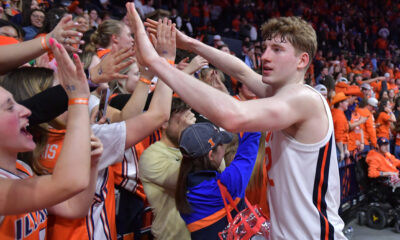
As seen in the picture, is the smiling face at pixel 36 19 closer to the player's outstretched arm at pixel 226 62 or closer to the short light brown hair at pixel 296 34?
the player's outstretched arm at pixel 226 62

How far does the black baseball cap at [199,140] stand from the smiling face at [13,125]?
1008 mm

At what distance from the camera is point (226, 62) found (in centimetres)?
246

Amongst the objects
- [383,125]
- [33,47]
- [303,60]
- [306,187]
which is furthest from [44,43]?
[383,125]

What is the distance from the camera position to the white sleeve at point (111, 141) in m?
2.02

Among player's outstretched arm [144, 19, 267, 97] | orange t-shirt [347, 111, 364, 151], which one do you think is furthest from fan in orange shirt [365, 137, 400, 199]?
player's outstretched arm [144, 19, 267, 97]

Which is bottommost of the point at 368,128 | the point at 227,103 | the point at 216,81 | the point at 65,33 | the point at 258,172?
the point at 368,128

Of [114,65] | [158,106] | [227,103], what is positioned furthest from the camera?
[158,106]

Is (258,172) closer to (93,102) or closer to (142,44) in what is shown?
(93,102)

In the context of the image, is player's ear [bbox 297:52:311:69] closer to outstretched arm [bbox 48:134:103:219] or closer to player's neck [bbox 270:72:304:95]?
player's neck [bbox 270:72:304:95]

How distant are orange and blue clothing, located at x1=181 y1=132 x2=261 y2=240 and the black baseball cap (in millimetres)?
186

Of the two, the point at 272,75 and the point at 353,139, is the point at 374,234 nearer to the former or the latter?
the point at 353,139

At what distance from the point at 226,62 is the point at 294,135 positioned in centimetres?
79

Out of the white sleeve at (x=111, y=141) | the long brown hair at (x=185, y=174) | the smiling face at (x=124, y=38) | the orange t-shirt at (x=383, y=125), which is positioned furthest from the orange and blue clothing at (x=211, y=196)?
the orange t-shirt at (x=383, y=125)

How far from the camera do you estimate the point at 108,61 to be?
186 cm
